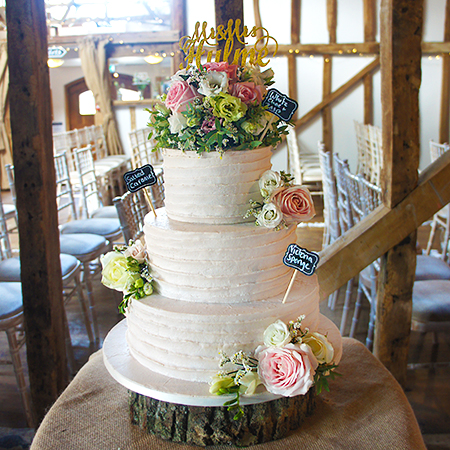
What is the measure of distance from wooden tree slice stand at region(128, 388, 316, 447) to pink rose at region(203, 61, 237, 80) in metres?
0.99

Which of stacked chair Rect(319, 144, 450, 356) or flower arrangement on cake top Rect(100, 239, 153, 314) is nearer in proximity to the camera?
flower arrangement on cake top Rect(100, 239, 153, 314)

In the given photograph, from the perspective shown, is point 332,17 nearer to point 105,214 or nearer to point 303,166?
point 303,166

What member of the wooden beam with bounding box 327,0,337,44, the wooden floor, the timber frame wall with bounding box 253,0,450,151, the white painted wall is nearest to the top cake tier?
the wooden floor

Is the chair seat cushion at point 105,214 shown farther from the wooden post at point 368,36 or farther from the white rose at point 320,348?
the wooden post at point 368,36

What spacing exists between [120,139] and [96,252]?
498 centimetres

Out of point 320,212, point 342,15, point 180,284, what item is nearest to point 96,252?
point 180,284

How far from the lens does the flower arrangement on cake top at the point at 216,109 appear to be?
130 cm

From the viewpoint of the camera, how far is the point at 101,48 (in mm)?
7453

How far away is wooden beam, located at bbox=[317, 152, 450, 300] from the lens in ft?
6.48

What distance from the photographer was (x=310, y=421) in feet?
4.70

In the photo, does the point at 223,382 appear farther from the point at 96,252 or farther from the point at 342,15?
the point at 342,15

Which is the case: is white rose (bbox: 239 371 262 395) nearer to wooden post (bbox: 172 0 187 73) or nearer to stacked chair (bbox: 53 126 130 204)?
stacked chair (bbox: 53 126 130 204)

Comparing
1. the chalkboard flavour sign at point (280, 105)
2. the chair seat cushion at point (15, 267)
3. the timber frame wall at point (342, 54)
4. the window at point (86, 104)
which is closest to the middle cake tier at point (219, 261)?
the chalkboard flavour sign at point (280, 105)

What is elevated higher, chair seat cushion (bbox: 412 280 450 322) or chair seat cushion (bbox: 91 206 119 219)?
chair seat cushion (bbox: 91 206 119 219)
